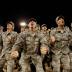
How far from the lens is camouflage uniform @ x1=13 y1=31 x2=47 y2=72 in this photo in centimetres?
960

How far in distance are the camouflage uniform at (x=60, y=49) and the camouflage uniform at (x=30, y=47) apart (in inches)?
22.2

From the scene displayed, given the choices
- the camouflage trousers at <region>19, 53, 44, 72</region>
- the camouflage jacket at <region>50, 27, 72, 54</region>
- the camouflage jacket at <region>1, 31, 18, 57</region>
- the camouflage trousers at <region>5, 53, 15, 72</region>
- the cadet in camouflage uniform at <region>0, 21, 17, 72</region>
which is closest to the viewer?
the camouflage trousers at <region>19, 53, 44, 72</region>

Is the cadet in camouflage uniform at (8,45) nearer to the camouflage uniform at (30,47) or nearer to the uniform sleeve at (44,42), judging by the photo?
the camouflage uniform at (30,47)

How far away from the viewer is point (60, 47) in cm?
1005

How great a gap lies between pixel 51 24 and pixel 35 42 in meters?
8.01

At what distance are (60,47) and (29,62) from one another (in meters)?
0.99

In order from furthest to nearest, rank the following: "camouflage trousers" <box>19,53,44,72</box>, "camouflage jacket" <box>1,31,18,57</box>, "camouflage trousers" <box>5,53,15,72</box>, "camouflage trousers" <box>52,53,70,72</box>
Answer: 1. "camouflage jacket" <box>1,31,18,57</box>
2. "camouflage trousers" <box>5,53,15,72</box>
3. "camouflage trousers" <box>52,53,70,72</box>
4. "camouflage trousers" <box>19,53,44,72</box>

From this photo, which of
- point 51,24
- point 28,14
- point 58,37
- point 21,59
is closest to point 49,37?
point 58,37

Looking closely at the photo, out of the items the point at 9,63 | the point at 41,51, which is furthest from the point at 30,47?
the point at 9,63

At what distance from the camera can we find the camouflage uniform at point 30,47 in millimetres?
9602

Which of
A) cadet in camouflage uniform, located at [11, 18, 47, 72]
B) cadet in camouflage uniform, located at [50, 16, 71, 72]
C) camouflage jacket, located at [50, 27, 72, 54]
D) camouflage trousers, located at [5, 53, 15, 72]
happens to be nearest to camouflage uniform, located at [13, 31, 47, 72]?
cadet in camouflage uniform, located at [11, 18, 47, 72]

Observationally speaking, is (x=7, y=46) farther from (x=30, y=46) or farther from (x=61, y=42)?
(x=61, y=42)

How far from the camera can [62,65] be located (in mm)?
9906

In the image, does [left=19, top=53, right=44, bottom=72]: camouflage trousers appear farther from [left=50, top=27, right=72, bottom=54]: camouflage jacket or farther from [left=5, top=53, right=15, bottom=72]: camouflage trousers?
[left=5, top=53, right=15, bottom=72]: camouflage trousers
